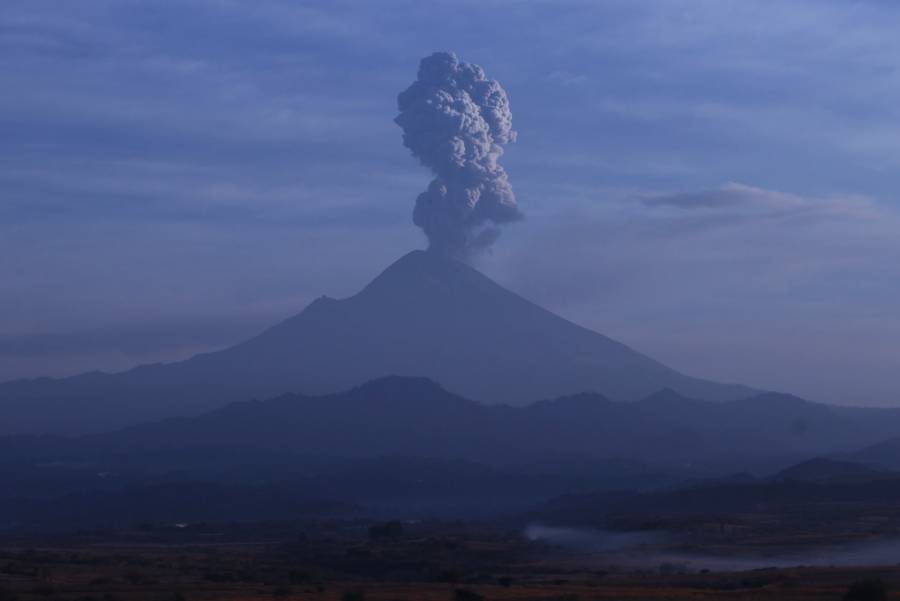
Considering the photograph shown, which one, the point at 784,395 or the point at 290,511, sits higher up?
the point at 784,395

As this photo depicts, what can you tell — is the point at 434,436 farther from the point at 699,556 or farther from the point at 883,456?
the point at 699,556

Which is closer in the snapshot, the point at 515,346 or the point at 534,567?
the point at 534,567

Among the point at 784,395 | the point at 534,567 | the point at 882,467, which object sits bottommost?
the point at 534,567

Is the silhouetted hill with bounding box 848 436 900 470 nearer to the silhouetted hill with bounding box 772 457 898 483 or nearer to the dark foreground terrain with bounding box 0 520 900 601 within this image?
the silhouetted hill with bounding box 772 457 898 483

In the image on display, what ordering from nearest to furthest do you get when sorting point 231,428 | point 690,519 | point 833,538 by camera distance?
point 833,538 < point 690,519 < point 231,428

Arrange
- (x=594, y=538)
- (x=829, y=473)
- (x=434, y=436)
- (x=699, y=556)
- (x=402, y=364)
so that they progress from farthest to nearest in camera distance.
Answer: (x=402, y=364) < (x=434, y=436) < (x=829, y=473) < (x=594, y=538) < (x=699, y=556)

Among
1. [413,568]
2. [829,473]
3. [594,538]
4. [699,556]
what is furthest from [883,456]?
[413,568]

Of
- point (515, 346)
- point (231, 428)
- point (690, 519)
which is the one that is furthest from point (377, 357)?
point (690, 519)

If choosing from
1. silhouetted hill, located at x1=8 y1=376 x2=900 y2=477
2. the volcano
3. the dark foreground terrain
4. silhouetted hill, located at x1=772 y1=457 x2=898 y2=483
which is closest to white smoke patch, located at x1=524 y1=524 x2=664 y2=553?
the dark foreground terrain

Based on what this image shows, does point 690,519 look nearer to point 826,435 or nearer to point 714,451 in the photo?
point 714,451
